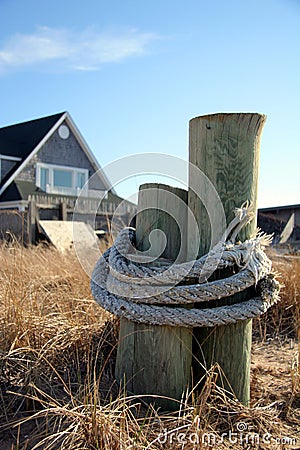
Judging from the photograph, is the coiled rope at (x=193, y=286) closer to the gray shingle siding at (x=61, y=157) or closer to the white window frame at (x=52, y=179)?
the white window frame at (x=52, y=179)

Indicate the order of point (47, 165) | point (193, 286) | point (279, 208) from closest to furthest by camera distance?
1. point (193, 286)
2. point (279, 208)
3. point (47, 165)

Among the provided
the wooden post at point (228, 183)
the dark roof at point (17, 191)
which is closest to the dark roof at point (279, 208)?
the dark roof at point (17, 191)

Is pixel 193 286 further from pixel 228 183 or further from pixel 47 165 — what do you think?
pixel 47 165

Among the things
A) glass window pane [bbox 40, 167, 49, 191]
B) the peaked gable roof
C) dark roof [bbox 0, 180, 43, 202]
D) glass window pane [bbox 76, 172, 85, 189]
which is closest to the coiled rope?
dark roof [bbox 0, 180, 43, 202]

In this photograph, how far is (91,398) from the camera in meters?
2.02

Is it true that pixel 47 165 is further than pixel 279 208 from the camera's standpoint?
Yes

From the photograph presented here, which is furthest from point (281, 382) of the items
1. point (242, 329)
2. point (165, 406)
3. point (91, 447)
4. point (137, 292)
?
point (91, 447)

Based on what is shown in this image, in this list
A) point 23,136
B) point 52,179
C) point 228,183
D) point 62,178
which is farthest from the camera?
point 23,136

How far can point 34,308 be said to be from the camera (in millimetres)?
3438

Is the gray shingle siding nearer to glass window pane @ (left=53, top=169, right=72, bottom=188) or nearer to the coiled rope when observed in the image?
glass window pane @ (left=53, top=169, right=72, bottom=188)

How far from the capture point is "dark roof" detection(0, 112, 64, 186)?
2278 centimetres

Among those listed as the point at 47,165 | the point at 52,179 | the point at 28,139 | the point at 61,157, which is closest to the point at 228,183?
the point at 47,165

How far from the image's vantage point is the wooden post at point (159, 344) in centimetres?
246

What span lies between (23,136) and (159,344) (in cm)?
2345
